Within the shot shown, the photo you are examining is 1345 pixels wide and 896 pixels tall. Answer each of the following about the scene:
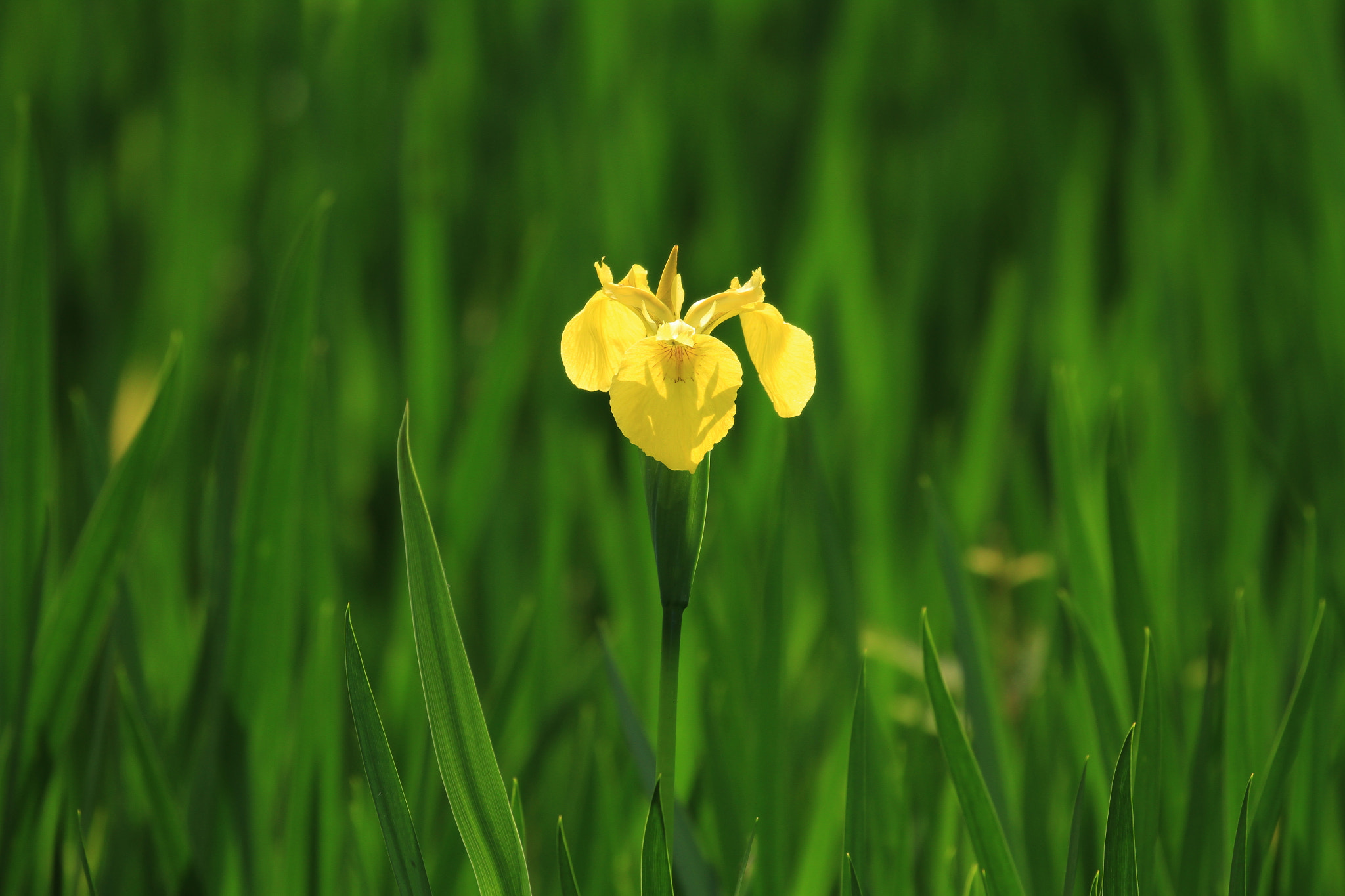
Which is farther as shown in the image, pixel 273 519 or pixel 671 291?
pixel 273 519

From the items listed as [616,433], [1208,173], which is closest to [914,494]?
[616,433]

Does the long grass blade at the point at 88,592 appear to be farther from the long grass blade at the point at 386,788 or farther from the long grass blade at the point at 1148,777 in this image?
the long grass blade at the point at 1148,777

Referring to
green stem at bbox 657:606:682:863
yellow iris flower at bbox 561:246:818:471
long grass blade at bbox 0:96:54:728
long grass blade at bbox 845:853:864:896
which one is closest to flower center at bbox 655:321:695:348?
yellow iris flower at bbox 561:246:818:471

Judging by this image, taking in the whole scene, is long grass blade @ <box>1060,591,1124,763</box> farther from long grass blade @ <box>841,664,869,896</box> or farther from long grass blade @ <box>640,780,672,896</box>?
long grass blade @ <box>640,780,672,896</box>

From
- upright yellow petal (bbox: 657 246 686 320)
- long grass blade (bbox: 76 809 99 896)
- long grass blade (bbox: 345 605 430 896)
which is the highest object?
upright yellow petal (bbox: 657 246 686 320)

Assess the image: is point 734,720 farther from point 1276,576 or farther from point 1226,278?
point 1226,278

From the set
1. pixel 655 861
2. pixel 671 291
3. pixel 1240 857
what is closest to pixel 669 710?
pixel 655 861

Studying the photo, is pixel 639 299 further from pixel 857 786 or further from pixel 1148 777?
pixel 1148 777
